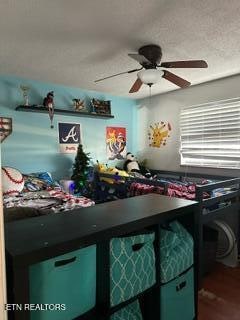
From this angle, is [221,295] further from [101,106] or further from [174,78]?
[101,106]

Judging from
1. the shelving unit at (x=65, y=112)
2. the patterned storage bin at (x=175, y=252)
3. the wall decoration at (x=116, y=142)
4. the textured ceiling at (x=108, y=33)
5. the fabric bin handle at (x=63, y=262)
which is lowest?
the patterned storage bin at (x=175, y=252)

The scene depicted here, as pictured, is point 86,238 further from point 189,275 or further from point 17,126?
point 17,126

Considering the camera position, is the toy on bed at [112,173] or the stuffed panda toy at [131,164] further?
the stuffed panda toy at [131,164]

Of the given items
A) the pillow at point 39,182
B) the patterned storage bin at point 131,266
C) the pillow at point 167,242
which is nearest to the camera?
the patterned storage bin at point 131,266

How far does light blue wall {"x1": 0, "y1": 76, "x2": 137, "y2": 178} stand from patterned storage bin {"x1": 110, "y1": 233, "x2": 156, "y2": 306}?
2.59 meters

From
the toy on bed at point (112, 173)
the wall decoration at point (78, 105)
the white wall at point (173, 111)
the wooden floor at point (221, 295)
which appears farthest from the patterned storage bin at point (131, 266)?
the wall decoration at point (78, 105)

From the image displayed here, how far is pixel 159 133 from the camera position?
13.7ft

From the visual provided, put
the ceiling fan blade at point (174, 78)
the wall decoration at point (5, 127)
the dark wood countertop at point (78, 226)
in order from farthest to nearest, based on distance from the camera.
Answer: the wall decoration at point (5, 127) < the ceiling fan blade at point (174, 78) < the dark wood countertop at point (78, 226)

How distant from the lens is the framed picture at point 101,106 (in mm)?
3881

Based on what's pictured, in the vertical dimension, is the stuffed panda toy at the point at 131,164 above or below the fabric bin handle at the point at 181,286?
above

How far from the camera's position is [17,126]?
10.8 ft

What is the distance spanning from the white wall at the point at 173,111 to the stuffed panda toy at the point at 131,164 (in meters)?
0.29

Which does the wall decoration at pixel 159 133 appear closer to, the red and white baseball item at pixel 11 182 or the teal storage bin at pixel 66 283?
the red and white baseball item at pixel 11 182

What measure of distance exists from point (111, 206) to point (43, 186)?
1945 millimetres
